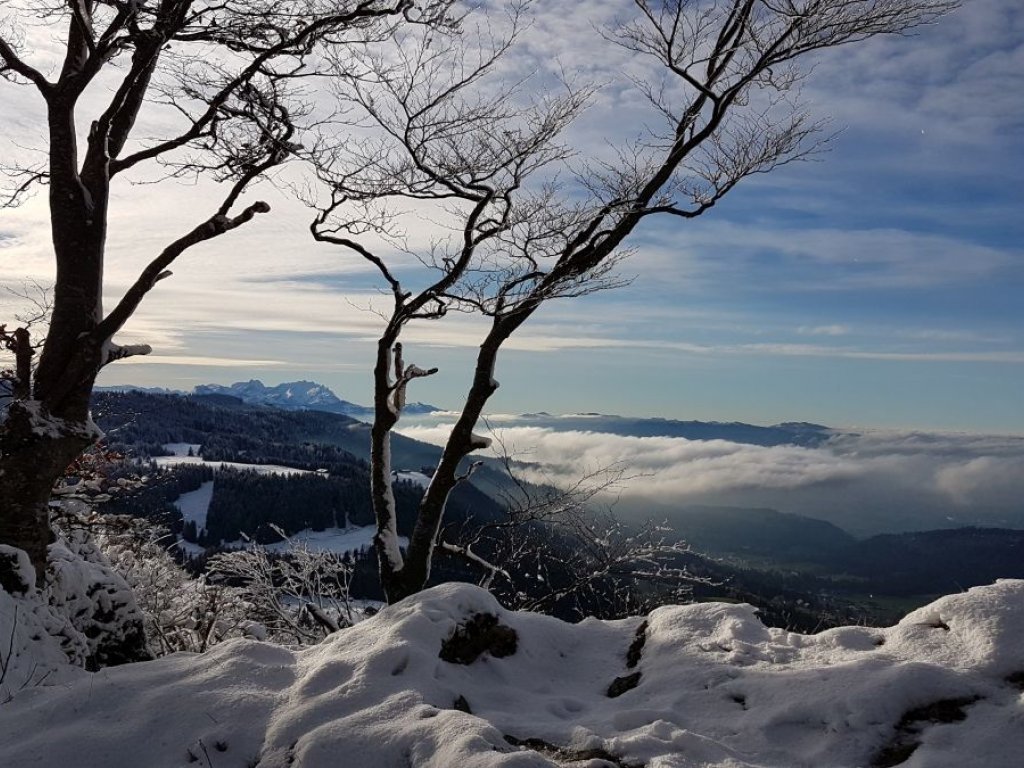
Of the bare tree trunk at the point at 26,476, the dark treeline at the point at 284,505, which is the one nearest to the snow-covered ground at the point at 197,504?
the dark treeline at the point at 284,505

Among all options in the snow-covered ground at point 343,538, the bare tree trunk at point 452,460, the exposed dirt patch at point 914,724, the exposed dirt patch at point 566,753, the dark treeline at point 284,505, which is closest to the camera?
the exposed dirt patch at point 566,753

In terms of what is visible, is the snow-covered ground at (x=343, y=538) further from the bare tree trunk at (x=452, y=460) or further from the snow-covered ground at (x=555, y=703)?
the snow-covered ground at (x=555, y=703)

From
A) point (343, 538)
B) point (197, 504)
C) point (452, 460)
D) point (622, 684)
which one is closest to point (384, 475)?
point (452, 460)

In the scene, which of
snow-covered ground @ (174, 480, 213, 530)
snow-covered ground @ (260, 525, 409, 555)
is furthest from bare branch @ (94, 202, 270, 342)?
snow-covered ground @ (174, 480, 213, 530)

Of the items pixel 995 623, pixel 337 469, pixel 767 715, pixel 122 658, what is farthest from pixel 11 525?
pixel 337 469

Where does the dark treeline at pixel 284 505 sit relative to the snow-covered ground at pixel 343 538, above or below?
above

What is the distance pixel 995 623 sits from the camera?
4863 millimetres

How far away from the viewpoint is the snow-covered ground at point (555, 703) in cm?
396

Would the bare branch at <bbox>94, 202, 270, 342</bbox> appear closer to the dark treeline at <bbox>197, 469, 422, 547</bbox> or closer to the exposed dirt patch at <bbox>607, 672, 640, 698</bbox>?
the exposed dirt patch at <bbox>607, 672, 640, 698</bbox>

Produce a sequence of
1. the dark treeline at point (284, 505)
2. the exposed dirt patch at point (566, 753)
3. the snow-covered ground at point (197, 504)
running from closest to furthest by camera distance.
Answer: the exposed dirt patch at point (566, 753) < the dark treeline at point (284, 505) < the snow-covered ground at point (197, 504)

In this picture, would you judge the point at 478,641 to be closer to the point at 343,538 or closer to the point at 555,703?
the point at 555,703

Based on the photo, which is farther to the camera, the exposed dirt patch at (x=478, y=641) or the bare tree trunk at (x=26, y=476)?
the bare tree trunk at (x=26, y=476)

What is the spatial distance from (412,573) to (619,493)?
4034 mm

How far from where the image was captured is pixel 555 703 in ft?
16.8
